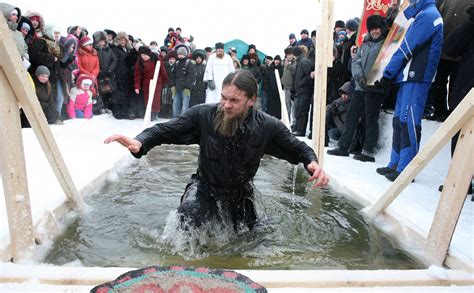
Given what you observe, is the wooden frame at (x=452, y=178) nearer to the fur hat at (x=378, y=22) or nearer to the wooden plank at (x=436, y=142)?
the wooden plank at (x=436, y=142)

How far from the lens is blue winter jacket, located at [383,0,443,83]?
4.96 meters

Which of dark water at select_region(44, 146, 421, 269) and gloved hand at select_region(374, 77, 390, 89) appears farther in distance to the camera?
gloved hand at select_region(374, 77, 390, 89)

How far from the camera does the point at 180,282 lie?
2094 mm

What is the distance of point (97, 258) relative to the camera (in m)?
3.01

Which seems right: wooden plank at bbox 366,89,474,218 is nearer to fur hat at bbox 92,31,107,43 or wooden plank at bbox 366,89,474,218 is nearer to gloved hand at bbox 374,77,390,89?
gloved hand at bbox 374,77,390,89

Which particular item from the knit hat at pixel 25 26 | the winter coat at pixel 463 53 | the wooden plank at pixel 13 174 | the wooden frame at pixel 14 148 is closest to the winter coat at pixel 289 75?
the winter coat at pixel 463 53

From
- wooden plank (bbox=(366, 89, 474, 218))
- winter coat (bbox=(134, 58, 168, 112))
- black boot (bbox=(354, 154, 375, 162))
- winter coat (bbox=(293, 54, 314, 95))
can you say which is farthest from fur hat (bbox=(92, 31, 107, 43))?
wooden plank (bbox=(366, 89, 474, 218))

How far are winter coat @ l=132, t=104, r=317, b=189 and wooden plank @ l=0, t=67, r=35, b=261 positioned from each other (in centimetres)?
93

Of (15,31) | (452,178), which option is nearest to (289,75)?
(15,31)

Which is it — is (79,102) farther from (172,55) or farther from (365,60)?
(365,60)

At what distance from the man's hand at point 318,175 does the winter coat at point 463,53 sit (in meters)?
2.61

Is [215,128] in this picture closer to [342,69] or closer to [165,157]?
[165,157]

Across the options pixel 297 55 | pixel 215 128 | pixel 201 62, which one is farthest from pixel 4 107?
pixel 201 62

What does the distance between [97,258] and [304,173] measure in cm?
381
